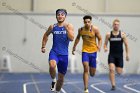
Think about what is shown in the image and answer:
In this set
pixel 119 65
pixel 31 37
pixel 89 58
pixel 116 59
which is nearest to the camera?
pixel 89 58

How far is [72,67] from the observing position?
25.0 metres

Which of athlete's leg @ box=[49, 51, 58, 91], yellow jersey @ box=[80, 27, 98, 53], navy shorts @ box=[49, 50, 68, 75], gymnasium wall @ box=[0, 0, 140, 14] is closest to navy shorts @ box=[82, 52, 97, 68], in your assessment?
yellow jersey @ box=[80, 27, 98, 53]

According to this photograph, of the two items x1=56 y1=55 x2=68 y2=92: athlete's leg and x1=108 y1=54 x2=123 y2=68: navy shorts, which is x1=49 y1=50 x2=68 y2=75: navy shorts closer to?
x1=56 y1=55 x2=68 y2=92: athlete's leg

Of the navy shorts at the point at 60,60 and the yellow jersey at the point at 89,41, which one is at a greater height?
the yellow jersey at the point at 89,41

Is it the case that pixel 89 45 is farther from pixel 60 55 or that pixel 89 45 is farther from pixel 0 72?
pixel 0 72

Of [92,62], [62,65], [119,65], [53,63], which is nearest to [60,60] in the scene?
[62,65]

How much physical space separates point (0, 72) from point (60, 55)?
14.5 m

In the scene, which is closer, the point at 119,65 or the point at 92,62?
the point at 92,62

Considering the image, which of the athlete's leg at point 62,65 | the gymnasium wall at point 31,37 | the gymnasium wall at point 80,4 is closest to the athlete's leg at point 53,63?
the athlete's leg at point 62,65

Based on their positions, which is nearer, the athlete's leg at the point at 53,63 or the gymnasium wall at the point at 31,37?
the athlete's leg at the point at 53,63

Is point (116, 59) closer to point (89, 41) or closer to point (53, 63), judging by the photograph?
point (89, 41)

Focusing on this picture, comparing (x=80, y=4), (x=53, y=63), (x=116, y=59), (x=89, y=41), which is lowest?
(x=116, y=59)

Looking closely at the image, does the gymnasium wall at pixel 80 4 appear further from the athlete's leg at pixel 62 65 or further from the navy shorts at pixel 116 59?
the athlete's leg at pixel 62 65

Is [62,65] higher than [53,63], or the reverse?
[53,63]
